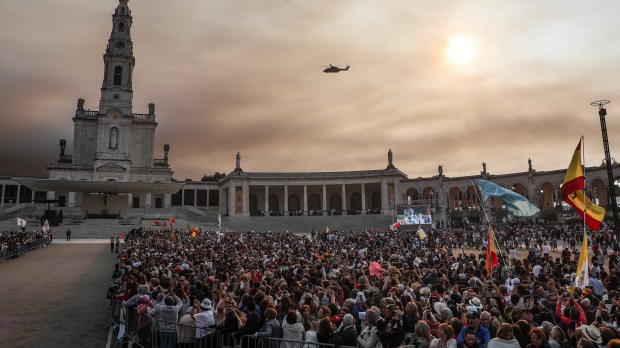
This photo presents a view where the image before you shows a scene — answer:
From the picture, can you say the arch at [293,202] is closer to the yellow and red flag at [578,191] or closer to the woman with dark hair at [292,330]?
the yellow and red flag at [578,191]

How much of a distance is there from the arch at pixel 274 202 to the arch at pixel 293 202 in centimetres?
259

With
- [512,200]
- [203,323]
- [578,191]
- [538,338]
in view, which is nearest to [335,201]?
[512,200]

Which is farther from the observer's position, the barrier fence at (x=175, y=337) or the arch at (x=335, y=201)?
the arch at (x=335, y=201)

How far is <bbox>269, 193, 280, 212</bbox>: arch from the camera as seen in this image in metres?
86.0

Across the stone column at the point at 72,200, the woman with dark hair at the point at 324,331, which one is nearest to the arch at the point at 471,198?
the stone column at the point at 72,200

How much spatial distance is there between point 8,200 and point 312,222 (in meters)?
59.5

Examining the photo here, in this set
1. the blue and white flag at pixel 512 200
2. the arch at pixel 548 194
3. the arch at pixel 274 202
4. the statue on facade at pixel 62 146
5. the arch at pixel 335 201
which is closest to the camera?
the blue and white flag at pixel 512 200

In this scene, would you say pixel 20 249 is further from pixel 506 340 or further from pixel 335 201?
pixel 335 201

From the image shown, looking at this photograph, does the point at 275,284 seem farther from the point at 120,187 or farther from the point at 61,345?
the point at 120,187

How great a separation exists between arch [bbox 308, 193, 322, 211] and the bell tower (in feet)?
128

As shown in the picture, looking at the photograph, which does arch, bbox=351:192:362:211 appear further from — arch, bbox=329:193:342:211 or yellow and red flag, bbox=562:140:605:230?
yellow and red flag, bbox=562:140:605:230

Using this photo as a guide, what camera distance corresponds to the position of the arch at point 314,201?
86.2 m

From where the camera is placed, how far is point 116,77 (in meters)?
75.6

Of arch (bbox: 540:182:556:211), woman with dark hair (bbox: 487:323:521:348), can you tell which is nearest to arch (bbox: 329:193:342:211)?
arch (bbox: 540:182:556:211)
